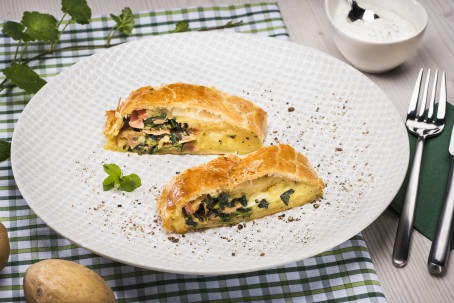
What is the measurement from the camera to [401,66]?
17.2 feet

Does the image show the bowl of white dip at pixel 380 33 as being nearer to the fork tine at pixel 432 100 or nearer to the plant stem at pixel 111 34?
the fork tine at pixel 432 100

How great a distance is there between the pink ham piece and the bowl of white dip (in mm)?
1547

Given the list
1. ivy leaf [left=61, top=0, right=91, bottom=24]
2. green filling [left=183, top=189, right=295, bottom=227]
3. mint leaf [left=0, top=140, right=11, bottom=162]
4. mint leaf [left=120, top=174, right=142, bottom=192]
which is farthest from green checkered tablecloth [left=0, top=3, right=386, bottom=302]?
ivy leaf [left=61, top=0, right=91, bottom=24]

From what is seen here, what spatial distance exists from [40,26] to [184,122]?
1.40 metres

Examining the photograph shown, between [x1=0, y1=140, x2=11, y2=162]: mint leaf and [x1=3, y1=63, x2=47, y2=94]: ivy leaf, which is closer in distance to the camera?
[x1=0, y1=140, x2=11, y2=162]: mint leaf

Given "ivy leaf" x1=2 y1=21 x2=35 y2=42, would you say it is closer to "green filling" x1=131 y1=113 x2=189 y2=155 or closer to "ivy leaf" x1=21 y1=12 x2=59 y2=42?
"ivy leaf" x1=21 y1=12 x2=59 y2=42

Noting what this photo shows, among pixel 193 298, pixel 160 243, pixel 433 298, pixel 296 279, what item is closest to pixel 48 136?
pixel 160 243

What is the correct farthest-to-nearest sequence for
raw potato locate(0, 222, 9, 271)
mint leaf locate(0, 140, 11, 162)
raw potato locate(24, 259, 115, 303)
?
mint leaf locate(0, 140, 11, 162) → raw potato locate(0, 222, 9, 271) → raw potato locate(24, 259, 115, 303)

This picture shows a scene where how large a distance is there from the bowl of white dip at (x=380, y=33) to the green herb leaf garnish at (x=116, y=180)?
1.91 metres

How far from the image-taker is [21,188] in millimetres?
3801

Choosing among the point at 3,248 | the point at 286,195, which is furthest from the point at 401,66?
the point at 3,248

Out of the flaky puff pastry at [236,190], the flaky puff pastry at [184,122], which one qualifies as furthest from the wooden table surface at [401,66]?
the flaky puff pastry at [184,122]

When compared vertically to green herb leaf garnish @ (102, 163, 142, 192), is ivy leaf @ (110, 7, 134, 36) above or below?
above

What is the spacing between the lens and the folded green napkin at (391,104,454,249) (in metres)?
4.05
